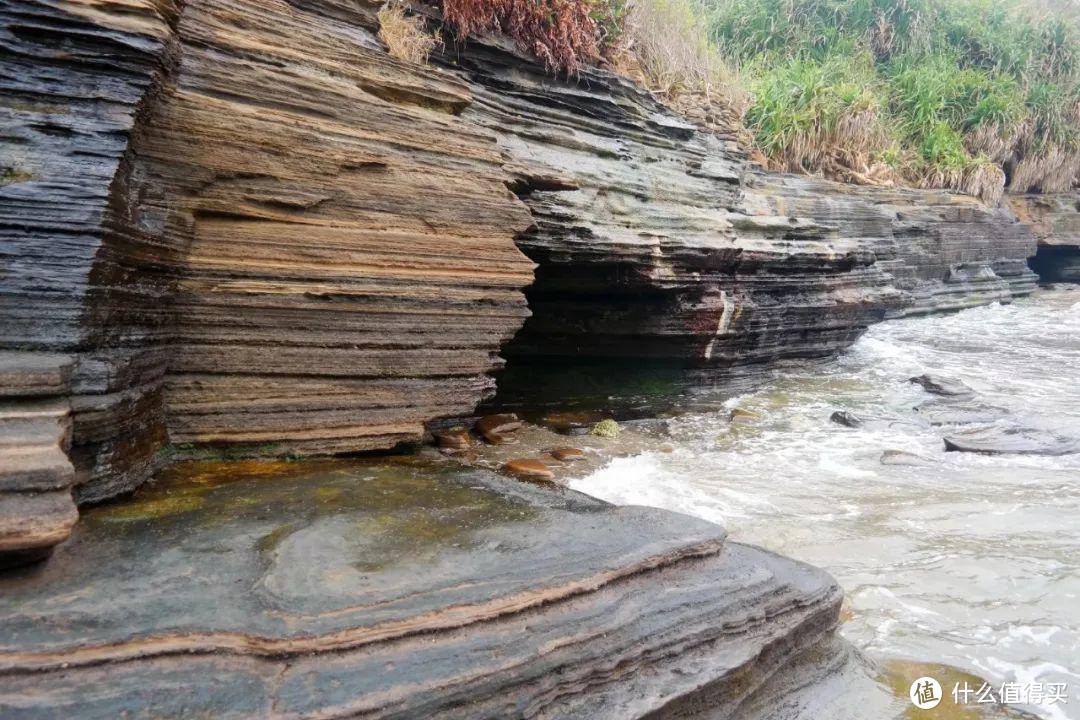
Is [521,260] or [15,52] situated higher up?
[15,52]

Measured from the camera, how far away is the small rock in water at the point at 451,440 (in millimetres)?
5234

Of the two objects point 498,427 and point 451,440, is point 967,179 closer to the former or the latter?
point 498,427

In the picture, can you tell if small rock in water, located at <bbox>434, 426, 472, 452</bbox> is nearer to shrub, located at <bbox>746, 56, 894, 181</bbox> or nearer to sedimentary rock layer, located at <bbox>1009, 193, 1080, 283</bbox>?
shrub, located at <bbox>746, 56, 894, 181</bbox>

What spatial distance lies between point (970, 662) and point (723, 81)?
11.8m

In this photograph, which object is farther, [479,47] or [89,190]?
[479,47]

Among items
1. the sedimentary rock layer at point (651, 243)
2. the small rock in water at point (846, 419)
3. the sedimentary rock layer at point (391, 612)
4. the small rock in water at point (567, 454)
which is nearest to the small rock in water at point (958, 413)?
the small rock in water at point (846, 419)

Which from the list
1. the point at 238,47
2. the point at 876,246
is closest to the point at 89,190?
the point at 238,47

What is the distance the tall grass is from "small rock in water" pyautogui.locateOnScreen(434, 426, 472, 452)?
10807 millimetres

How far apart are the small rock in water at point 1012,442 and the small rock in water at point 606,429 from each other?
259 centimetres

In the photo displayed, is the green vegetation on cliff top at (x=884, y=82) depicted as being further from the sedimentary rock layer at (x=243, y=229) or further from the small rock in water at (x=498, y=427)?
the sedimentary rock layer at (x=243, y=229)

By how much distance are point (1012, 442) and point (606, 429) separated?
10.4 feet

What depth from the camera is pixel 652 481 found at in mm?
5168

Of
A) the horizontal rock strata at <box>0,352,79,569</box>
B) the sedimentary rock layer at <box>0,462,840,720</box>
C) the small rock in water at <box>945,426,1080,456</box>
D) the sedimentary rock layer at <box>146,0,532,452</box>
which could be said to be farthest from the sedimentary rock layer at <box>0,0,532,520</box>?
the small rock in water at <box>945,426,1080,456</box>

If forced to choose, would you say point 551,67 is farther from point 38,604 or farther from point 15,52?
point 38,604
